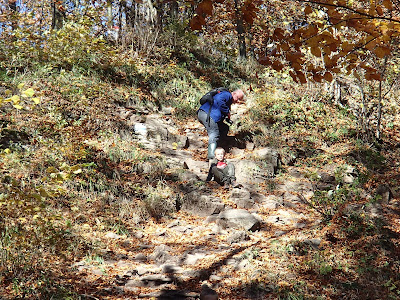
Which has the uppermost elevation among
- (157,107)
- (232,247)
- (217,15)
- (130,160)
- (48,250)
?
(217,15)

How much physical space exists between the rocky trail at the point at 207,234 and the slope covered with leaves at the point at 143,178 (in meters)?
0.05

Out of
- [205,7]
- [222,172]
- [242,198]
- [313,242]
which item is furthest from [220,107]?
[205,7]

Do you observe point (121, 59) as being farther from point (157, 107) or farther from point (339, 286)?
point (339, 286)

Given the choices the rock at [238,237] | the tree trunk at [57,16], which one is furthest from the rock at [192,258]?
the tree trunk at [57,16]

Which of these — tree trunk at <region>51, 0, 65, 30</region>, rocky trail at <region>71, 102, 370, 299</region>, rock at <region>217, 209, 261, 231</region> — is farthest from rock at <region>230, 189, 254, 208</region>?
tree trunk at <region>51, 0, 65, 30</region>

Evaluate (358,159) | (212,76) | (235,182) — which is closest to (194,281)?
(235,182)

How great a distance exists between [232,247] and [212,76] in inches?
301

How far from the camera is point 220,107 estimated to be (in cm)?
823

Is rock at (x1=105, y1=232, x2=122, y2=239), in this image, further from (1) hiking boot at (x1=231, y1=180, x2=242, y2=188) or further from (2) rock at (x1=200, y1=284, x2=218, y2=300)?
(1) hiking boot at (x1=231, y1=180, x2=242, y2=188)

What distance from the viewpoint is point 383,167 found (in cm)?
871

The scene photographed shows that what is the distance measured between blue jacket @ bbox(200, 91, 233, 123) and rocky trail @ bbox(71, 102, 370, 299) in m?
1.09

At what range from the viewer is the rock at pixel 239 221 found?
5723 mm

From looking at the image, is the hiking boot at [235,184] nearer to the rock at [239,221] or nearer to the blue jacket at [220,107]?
the rock at [239,221]

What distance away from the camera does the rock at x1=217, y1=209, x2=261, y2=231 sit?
225 inches
